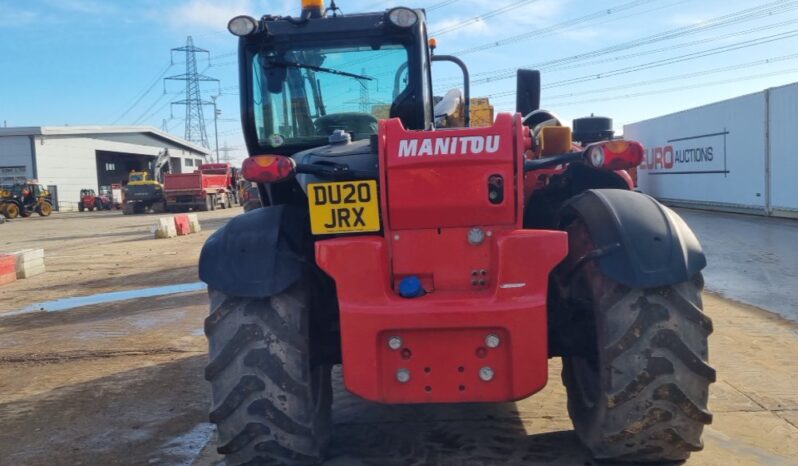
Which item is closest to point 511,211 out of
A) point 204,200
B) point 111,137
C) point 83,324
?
point 83,324

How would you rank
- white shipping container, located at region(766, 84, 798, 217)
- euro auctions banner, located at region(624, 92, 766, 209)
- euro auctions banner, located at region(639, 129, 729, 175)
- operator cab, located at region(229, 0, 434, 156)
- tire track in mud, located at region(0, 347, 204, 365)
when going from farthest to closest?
euro auctions banner, located at region(639, 129, 729, 175), euro auctions banner, located at region(624, 92, 766, 209), white shipping container, located at region(766, 84, 798, 217), tire track in mud, located at region(0, 347, 204, 365), operator cab, located at region(229, 0, 434, 156)

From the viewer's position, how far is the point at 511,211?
10.6 feet

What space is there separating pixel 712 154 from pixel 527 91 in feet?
61.7

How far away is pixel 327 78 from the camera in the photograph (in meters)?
4.82

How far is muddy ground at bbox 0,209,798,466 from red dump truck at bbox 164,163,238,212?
3055 centimetres

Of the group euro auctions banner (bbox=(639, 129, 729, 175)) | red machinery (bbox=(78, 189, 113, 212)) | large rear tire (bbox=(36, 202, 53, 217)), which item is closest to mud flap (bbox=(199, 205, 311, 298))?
euro auctions banner (bbox=(639, 129, 729, 175))

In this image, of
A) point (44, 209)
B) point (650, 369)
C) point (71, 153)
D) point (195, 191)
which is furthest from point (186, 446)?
point (71, 153)

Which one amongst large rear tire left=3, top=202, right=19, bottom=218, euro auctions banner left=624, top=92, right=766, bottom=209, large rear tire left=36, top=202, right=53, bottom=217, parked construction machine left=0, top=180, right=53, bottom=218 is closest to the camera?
euro auctions banner left=624, top=92, right=766, bottom=209

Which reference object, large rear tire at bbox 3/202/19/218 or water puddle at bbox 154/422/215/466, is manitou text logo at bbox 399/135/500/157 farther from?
large rear tire at bbox 3/202/19/218

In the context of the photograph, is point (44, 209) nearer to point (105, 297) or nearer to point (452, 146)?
point (105, 297)

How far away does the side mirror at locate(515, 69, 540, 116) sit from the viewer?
209 inches

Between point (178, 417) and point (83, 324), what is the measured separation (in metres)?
4.01

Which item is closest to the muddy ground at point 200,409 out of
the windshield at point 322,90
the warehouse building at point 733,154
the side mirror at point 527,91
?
the windshield at point 322,90

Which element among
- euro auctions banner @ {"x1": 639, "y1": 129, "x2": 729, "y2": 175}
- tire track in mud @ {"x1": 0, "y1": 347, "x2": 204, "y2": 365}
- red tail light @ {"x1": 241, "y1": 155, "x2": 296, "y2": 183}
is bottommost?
tire track in mud @ {"x1": 0, "y1": 347, "x2": 204, "y2": 365}
